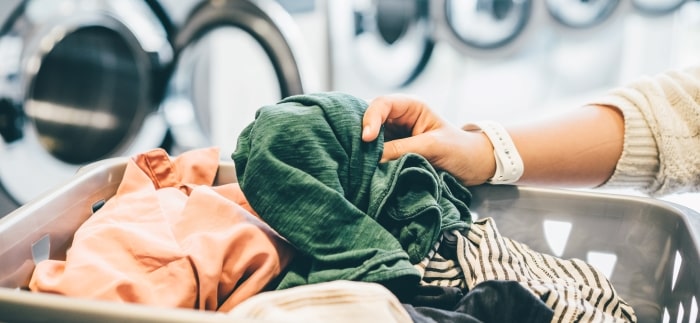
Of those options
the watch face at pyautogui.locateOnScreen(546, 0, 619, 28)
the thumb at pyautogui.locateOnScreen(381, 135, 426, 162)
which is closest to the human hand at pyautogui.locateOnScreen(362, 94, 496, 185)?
the thumb at pyautogui.locateOnScreen(381, 135, 426, 162)

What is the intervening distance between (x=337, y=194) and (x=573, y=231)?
24 cm

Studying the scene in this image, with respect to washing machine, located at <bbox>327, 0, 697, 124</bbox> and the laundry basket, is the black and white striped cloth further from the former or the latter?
washing machine, located at <bbox>327, 0, 697, 124</bbox>

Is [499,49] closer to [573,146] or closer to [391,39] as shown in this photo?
[391,39]

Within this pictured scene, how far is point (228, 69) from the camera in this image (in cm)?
132

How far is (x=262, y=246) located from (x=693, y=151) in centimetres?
41

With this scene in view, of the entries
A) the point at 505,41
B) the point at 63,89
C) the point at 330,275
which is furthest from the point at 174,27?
the point at 330,275

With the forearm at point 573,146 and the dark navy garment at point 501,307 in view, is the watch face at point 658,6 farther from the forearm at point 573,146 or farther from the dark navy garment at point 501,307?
Answer: the dark navy garment at point 501,307

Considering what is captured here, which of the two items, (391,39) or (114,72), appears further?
(391,39)

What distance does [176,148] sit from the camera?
1256mm

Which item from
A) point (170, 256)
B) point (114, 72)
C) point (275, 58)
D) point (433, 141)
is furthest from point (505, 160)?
point (114, 72)

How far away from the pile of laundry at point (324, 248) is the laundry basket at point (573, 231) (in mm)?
33

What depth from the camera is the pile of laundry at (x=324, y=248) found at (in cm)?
38

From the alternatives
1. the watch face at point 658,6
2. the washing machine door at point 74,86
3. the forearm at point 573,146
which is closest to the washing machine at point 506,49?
the watch face at point 658,6

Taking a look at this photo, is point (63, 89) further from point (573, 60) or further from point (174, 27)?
point (573, 60)
